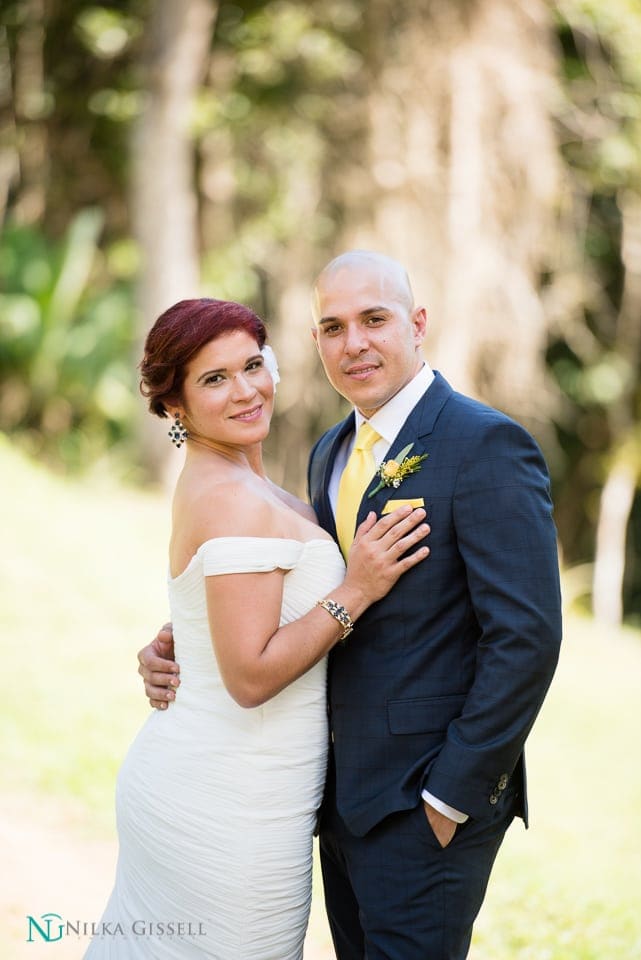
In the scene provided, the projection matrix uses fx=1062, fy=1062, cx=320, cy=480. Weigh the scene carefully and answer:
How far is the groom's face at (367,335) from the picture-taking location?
9.48 feet

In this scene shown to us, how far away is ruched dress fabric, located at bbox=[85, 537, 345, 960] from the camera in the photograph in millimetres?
2725

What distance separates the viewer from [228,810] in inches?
108

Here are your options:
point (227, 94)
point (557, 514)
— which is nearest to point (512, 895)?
point (227, 94)

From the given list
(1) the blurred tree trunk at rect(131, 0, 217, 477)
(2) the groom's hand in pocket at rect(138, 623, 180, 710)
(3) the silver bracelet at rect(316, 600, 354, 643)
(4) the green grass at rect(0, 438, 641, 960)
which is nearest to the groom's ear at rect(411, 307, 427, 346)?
(3) the silver bracelet at rect(316, 600, 354, 643)

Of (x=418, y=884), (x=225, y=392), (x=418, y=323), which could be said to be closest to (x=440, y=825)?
(x=418, y=884)

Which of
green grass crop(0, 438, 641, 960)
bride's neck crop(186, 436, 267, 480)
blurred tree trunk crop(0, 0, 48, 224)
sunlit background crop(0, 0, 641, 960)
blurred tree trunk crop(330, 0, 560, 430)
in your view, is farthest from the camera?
blurred tree trunk crop(0, 0, 48, 224)

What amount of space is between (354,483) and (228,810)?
36.2 inches

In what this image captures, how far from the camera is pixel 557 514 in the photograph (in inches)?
685

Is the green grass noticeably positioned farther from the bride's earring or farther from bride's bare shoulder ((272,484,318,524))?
the bride's earring

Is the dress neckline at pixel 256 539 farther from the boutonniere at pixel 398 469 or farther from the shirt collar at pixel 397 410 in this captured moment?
the shirt collar at pixel 397 410

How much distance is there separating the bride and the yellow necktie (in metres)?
0.11

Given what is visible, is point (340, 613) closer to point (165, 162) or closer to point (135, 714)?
point (135, 714)

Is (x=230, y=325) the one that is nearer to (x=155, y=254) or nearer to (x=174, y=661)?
(x=174, y=661)

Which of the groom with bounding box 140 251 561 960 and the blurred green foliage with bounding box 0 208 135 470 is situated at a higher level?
the blurred green foliage with bounding box 0 208 135 470
